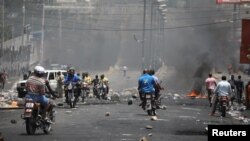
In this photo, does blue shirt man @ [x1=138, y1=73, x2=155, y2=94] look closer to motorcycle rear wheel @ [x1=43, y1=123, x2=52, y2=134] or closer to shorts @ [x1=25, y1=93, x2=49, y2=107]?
motorcycle rear wheel @ [x1=43, y1=123, x2=52, y2=134]

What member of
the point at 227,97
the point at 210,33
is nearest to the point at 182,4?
the point at 210,33

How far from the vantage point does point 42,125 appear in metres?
15.2

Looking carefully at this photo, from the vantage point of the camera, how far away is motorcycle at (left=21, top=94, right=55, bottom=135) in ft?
48.1

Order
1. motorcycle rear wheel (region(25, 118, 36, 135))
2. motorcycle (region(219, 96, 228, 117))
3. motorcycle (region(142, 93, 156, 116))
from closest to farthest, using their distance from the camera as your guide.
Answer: motorcycle rear wheel (region(25, 118, 36, 135)), motorcycle (region(142, 93, 156, 116)), motorcycle (region(219, 96, 228, 117))

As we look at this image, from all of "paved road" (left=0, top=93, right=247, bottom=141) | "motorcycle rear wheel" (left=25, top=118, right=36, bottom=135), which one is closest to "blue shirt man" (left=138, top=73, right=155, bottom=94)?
"paved road" (left=0, top=93, right=247, bottom=141)

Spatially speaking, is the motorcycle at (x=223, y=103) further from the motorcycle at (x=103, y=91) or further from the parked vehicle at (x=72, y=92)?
the motorcycle at (x=103, y=91)

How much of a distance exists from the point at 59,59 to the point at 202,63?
37397 millimetres
